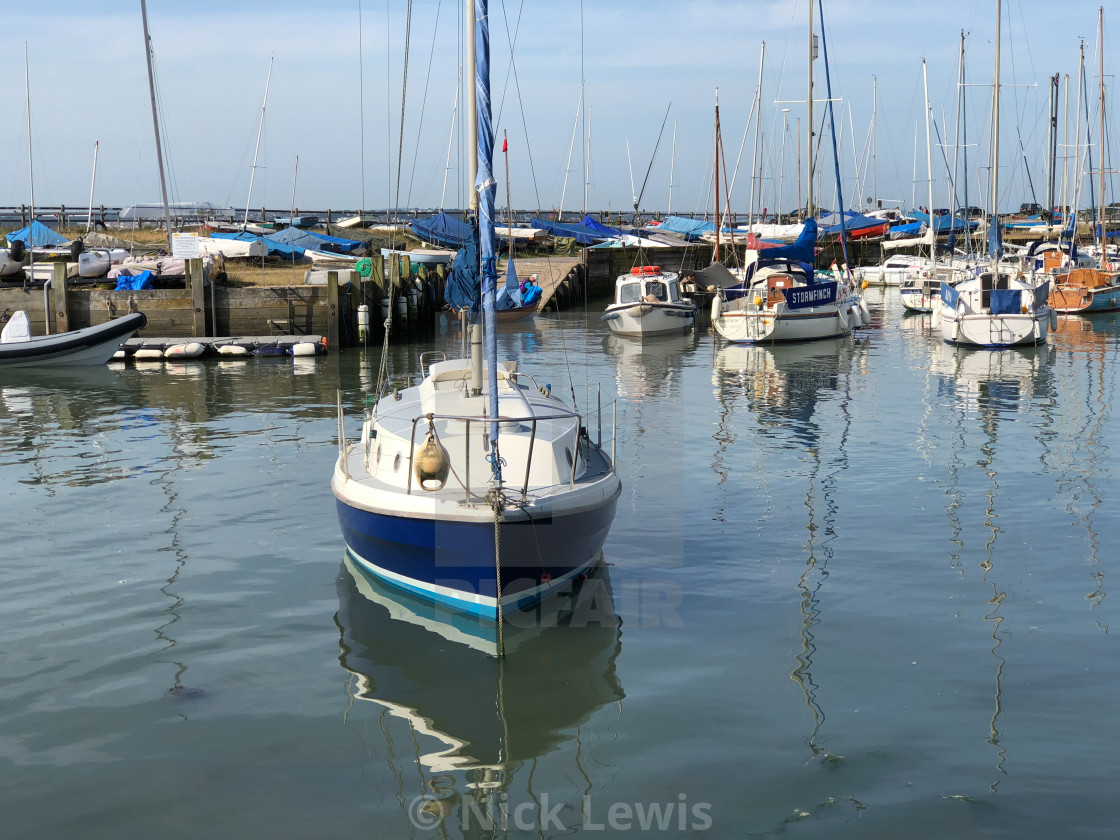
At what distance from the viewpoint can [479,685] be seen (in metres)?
9.54

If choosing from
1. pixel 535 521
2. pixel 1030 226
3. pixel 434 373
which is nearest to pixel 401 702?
pixel 535 521

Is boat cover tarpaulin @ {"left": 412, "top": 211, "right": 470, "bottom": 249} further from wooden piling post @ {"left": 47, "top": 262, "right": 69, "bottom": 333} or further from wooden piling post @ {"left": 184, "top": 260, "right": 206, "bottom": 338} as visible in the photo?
wooden piling post @ {"left": 47, "top": 262, "right": 69, "bottom": 333}

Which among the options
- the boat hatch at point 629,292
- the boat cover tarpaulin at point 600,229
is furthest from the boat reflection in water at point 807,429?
the boat cover tarpaulin at point 600,229

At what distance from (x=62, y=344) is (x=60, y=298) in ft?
15.8

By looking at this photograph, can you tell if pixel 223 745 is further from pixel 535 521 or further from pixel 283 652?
pixel 535 521

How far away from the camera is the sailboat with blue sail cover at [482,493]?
33.1ft

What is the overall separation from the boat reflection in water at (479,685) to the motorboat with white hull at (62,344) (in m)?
22.3

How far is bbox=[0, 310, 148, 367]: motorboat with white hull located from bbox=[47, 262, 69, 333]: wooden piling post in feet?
9.72

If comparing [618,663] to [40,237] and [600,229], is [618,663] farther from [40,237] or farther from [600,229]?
[600,229]

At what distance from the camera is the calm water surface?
7637 millimetres

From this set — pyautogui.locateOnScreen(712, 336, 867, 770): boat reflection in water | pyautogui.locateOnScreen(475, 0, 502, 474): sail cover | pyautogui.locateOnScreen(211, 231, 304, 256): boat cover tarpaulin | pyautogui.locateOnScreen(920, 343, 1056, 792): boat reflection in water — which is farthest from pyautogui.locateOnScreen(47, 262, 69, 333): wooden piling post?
pyautogui.locateOnScreen(475, 0, 502, 474): sail cover

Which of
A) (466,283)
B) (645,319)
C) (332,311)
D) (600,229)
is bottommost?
(645,319)

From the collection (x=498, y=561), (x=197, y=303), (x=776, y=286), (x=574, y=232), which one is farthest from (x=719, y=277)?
(x=498, y=561)

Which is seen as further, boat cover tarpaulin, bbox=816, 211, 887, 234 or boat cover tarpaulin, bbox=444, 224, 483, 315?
boat cover tarpaulin, bbox=816, 211, 887, 234
